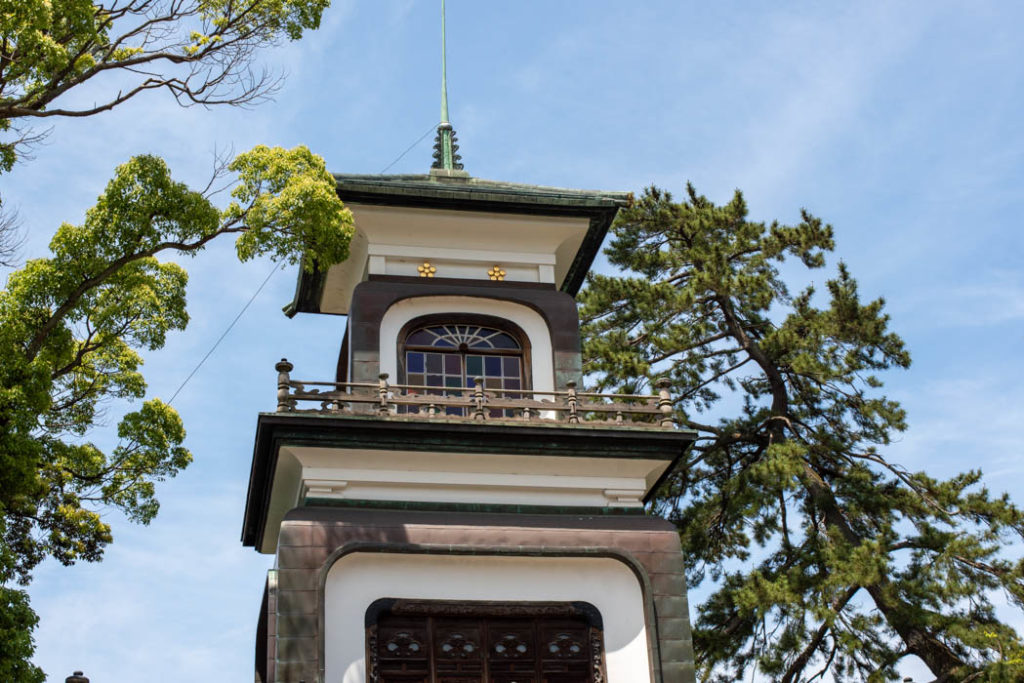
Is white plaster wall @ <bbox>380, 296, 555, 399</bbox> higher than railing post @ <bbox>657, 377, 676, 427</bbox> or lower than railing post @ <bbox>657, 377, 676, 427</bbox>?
higher

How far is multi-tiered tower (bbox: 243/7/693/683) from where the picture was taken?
16500mm

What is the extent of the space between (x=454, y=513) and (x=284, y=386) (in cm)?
286

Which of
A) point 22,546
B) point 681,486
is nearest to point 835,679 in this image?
point 681,486

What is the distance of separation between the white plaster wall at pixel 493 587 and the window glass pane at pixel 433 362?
3.48 metres

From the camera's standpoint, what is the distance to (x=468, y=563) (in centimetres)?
1716

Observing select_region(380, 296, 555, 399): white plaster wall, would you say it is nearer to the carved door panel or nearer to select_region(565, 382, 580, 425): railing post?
select_region(565, 382, 580, 425): railing post

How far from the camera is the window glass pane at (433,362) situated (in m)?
19.6

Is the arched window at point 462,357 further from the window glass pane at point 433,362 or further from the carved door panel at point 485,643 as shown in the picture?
the carved door panel at point 485,643

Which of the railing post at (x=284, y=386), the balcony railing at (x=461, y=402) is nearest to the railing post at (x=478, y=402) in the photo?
the balcony railing at (x=461, y=402)

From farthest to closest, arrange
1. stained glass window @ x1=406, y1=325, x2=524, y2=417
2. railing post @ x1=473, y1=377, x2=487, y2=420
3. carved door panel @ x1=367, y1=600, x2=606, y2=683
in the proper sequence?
stained glass window @ x1=406, y1=325, x2=524, y2=417 < railing post @ x1=473, y1=377, x2=487, y2=420 < carved door panel @ x1=367, y1=600, x2=606, y2=683

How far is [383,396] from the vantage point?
57.9 feet

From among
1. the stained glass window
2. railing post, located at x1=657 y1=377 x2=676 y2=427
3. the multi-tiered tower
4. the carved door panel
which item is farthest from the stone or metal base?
the stained glass window

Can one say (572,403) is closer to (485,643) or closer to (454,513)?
(454,513)

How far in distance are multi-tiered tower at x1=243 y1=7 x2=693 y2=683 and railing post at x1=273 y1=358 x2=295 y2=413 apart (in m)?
0.03
